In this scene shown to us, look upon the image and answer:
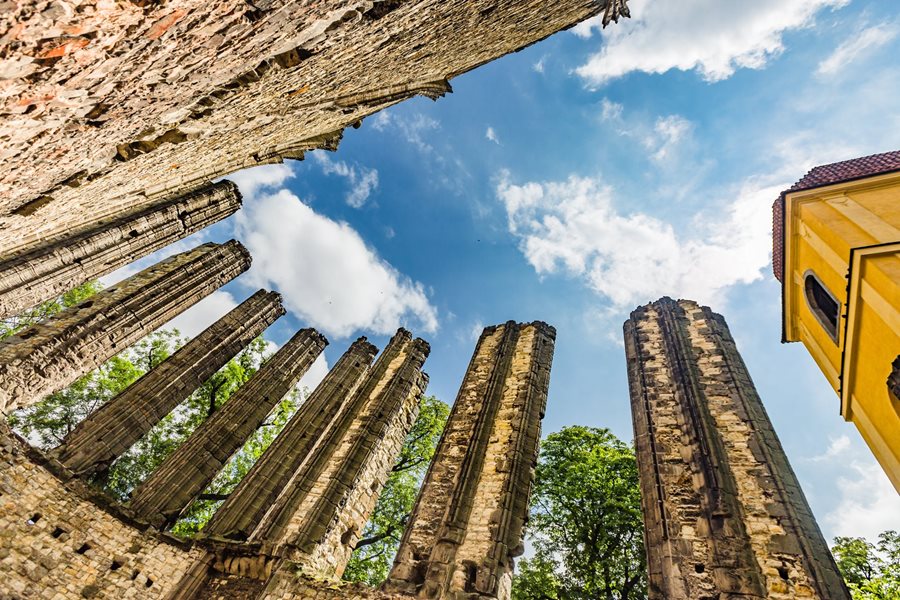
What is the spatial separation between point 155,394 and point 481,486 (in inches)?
262

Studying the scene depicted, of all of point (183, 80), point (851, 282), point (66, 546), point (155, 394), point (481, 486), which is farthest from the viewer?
point (155, 394)

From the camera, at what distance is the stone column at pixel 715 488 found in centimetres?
421

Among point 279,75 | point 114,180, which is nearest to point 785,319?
point 279,75

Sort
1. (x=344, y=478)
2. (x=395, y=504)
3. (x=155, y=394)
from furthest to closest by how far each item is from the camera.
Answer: (x=395, y=504)
(x=155, y=394)
(x=344, y=478)

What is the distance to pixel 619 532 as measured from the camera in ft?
31.5

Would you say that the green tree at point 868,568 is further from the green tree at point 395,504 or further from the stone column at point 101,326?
the stone column at point 101,326

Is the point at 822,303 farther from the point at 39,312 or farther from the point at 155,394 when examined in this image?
the point at 39,312

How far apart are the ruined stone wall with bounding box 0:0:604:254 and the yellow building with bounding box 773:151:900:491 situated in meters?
5.99

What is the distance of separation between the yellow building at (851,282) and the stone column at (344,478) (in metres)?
7.43

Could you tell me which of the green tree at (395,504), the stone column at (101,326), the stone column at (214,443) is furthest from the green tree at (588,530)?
the stone column at (101,326)

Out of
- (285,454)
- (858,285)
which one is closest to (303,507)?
(285,454)

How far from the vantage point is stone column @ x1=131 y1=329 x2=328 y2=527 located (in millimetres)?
7024

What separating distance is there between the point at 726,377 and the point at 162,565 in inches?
372

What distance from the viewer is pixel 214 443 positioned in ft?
26.4
